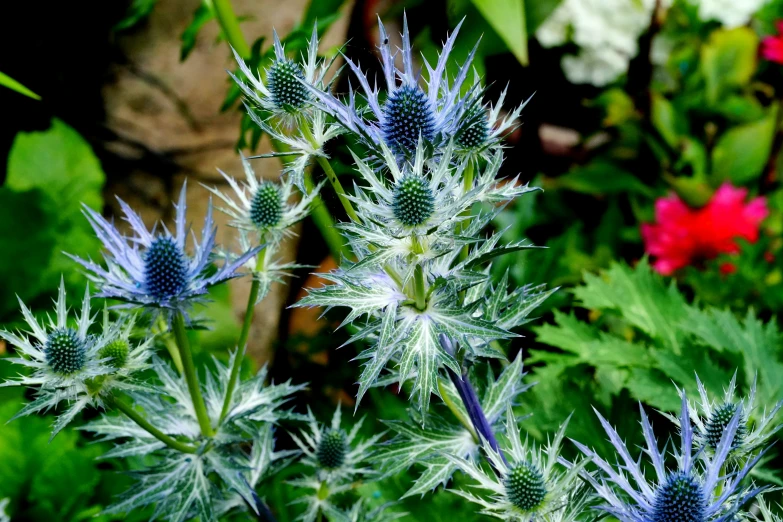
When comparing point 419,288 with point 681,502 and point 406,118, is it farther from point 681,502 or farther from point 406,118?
point 681,502

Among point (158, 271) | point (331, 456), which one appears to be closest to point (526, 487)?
point (331, 456)

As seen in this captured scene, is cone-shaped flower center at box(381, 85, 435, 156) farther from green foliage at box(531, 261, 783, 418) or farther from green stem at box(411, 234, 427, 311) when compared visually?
green foliage at box(531, 261, 783, 418)

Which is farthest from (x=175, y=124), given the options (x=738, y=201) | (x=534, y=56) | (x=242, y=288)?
(x=738, y=201)

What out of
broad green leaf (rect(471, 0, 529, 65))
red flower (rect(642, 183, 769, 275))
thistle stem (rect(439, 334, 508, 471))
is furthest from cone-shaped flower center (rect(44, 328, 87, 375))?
red flower (rect(642, 183, 769, 275))

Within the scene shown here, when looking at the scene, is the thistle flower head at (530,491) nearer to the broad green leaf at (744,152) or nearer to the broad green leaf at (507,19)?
the broad green leaf at (507,19)

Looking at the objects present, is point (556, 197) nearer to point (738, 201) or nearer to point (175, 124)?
point (738, 201)

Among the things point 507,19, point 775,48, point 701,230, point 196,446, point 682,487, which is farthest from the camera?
point 775,48
